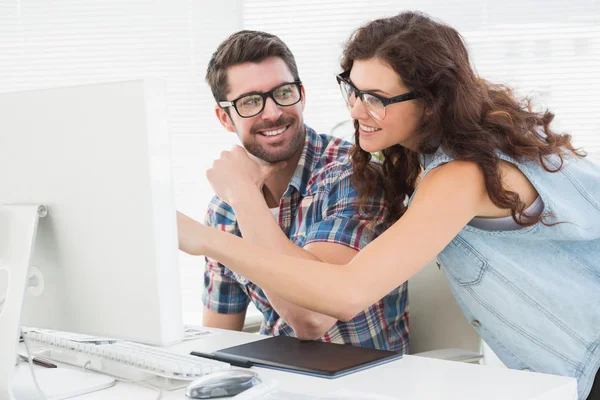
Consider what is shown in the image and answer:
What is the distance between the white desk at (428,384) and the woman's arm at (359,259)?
159mm

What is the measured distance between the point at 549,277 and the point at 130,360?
35.0 inches

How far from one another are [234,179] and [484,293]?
699mm

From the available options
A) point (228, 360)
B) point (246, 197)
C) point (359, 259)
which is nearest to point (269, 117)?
point (246, 197)

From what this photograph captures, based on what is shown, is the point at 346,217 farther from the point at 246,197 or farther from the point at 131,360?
the point at 131,360

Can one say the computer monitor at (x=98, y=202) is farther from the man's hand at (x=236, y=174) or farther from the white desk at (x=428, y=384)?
the man's hand at (x=236, y=174)

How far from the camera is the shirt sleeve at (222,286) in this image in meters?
2.17

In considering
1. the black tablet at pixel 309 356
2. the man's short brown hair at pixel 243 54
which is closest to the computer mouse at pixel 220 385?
the black tablet at pixel 309 356

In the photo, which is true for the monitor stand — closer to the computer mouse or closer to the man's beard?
the computer mouse

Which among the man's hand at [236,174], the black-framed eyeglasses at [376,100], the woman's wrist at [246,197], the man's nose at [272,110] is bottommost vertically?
the woman's wrist at [246,197]

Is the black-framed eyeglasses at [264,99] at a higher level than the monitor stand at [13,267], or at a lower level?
higher

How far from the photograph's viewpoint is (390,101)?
1.61m

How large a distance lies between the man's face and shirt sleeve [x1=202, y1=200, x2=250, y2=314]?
0.21 m

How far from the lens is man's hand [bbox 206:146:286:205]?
1.90m

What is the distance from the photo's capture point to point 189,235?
1.36 metres
